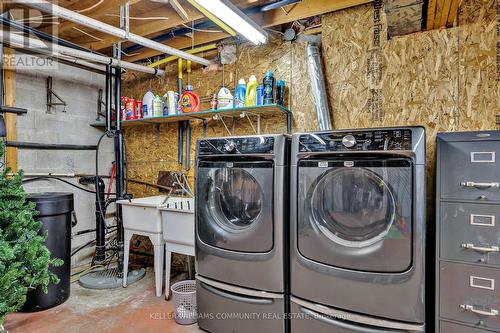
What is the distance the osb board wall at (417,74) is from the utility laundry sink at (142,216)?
Result: 1.81 metres

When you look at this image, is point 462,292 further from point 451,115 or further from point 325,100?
point 325,100

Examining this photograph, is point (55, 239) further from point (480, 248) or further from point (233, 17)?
point (480, 248)

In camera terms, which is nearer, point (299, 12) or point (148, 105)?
point (299, 12)

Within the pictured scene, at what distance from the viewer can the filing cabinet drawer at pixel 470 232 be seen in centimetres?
149

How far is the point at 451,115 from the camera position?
2.19 m

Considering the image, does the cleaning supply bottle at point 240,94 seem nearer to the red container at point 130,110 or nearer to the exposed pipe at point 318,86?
the exposed pipe at point 318,86

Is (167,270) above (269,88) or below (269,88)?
below

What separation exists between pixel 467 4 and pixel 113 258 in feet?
13.7

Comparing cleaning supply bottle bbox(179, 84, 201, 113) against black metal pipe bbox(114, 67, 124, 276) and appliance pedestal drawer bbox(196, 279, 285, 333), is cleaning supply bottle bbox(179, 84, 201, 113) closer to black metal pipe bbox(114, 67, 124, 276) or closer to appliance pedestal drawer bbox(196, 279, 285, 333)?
black metal pipe bbox(114, 67, 124, 276)

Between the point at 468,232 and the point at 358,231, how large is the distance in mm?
535

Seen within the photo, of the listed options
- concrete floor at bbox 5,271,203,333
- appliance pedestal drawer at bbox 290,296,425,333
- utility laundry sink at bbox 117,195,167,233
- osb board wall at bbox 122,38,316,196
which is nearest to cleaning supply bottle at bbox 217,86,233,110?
osb board wall at bbox 122,38,316,196

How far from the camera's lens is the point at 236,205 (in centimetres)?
213

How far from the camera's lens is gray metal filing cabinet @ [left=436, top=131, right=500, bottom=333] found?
4.90 ft

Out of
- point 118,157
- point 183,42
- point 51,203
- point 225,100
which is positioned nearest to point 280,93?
point 225,100
